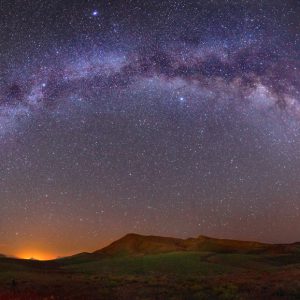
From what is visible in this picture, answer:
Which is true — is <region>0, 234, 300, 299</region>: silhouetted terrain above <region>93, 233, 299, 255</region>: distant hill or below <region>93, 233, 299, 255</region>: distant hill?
below

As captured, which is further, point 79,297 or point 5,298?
point 79,297

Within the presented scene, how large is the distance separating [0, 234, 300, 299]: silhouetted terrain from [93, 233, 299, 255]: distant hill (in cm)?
8

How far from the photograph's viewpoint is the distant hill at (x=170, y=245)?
118 meters

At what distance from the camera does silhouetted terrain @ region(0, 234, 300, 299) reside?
26250 millimetres

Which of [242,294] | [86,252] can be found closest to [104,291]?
[242,294]

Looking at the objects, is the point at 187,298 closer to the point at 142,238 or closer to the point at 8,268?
the point at 8,268

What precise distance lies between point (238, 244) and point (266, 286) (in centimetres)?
11051

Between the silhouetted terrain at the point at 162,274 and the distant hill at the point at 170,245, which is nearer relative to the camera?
the silhouetted terrain at the point at 162,274

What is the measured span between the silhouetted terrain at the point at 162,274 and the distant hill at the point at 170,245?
81 mm

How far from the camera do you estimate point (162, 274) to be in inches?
1866

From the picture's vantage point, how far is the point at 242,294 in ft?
81.1

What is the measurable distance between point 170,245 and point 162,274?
80142mm

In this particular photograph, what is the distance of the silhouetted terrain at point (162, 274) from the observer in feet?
86.1

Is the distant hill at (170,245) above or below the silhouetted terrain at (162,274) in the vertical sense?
above
